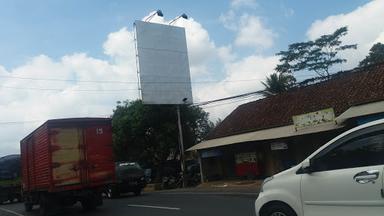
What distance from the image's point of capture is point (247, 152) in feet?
96.2

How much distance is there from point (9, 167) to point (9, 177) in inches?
26.1

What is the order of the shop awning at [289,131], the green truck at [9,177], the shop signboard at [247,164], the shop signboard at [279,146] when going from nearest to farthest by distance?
1. the shop awning at [289,131]
2. the shop signboard at [279,146]
3. the shop signboard at [247,164]
4. the green truck at [9,177]

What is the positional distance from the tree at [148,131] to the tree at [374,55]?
1487cm

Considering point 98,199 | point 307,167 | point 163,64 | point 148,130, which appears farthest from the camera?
point 148,130

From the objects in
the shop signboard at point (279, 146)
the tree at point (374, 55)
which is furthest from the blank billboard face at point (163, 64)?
the tree at point (374, 55)

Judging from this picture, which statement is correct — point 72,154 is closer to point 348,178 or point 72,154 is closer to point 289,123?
point 348,178

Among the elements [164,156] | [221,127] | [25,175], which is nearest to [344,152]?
[25,175]

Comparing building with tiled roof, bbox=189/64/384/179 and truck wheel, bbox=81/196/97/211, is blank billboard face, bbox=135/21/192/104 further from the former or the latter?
truck wheel, bbox=81/196/97/211

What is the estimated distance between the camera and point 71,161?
54.9ft

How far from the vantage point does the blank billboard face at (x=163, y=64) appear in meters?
32.0

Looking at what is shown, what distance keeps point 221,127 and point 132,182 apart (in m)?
10.1

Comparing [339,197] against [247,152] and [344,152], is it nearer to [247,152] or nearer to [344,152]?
[344,152]

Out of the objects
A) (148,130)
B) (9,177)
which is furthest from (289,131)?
(9,177)

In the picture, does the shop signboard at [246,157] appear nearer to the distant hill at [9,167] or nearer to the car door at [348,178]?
the distant hill at [9,167]
